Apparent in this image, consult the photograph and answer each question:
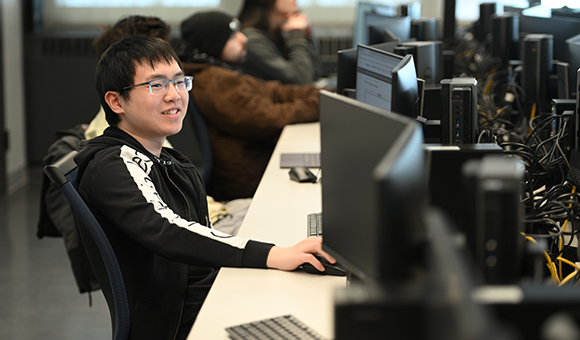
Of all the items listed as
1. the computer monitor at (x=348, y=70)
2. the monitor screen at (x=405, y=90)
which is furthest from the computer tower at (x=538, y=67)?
the monitor screen at (x=405, y=90)

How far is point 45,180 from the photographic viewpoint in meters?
1.83

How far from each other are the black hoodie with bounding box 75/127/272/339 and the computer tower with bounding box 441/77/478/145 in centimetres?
51

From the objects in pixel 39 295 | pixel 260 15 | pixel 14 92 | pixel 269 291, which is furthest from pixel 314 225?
pixel 14 92

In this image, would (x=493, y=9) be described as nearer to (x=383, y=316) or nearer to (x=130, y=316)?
(x=130, y=316)

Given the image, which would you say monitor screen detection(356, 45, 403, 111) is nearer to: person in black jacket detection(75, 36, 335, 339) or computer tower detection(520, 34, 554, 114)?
person in black jacket detection(75, 36, 335, 339)

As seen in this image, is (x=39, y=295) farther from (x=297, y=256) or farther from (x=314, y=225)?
(x=297, y=256)

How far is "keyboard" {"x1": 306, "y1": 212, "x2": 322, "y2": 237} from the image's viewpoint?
1.57 m

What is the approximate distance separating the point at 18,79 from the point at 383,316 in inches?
180

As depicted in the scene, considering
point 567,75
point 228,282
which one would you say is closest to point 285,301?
point 228,282

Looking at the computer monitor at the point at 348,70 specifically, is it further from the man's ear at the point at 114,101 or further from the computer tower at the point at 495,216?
the computer tower at the point at 495,216

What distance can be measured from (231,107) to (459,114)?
4.37 feet

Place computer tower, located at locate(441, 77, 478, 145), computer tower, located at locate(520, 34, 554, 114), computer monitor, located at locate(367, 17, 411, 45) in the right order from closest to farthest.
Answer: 1. computer tower, located at locate(441, 77, 478, 145)
2. computer tower, located at locate(520, 34, 554, 114)
3. computer monitor, located at locate(367, 17, 411, 45)

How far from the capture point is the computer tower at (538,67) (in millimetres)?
2166

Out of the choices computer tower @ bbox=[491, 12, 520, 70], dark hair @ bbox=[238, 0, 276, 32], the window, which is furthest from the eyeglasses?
the window
